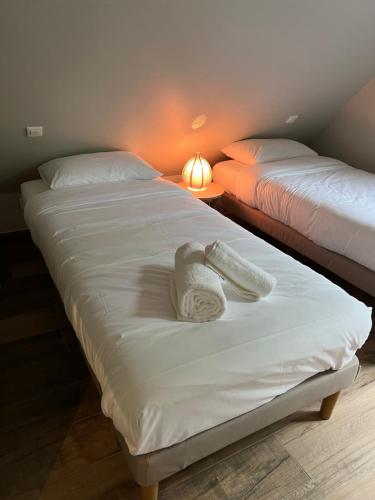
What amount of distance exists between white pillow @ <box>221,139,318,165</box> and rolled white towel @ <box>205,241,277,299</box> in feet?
6.04

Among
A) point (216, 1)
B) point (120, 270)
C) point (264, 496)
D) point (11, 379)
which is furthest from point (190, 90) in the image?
point (264, 496)

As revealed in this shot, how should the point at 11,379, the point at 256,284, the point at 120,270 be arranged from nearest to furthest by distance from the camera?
the point at 256,284 < the point at 120,270 < the point at 11,379

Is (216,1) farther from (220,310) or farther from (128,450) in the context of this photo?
(128,450)

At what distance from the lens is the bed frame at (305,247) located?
222cm

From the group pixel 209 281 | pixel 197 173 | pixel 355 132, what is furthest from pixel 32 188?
pixel 355 132

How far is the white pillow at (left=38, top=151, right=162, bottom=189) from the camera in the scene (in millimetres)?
2340

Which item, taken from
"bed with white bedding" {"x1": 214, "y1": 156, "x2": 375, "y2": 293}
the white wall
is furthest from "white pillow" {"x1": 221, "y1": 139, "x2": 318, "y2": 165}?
the white wall

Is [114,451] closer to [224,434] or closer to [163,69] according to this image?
[224,434]

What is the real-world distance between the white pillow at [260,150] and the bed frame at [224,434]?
6.67ft

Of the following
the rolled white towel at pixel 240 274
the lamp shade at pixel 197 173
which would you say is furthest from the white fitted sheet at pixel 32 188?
the rolled white towel at pixel 240 274

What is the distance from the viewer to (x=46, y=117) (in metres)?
2.24

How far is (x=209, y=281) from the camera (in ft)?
4.28

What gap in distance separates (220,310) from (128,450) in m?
0.52

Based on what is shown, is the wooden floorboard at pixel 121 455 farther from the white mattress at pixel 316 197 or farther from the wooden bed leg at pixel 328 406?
the white mattress at pixel 316 197
